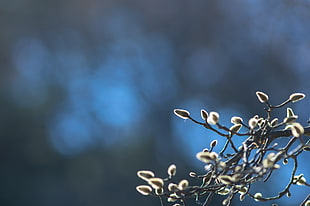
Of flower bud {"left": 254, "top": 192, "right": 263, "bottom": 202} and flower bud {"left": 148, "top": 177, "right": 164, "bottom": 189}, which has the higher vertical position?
flower bud {"left": 254, "top": 192, "right": 263, "bottom": 202}

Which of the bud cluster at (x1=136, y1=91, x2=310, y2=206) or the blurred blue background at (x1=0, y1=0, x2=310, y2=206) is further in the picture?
the blurred blue background at (x1=0, y1=0, x2=310, y2=206)

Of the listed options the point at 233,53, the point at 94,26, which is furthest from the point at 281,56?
the point at 94,26

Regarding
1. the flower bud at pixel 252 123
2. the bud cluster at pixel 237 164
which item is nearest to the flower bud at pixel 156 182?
the bud cluster at pixel 237 164

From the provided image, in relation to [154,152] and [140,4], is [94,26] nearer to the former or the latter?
[140,4]

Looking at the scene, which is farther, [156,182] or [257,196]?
[257,196]

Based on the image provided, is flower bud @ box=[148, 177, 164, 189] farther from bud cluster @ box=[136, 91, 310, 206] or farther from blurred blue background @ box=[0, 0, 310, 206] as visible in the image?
blurred blue background @ box=[0, 0, 310, 206]

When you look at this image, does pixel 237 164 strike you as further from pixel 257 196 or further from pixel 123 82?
pixel 123 82

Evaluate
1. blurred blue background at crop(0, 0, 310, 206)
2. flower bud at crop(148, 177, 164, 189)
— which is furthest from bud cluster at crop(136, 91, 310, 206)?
blurred blue background at crop(0, 0, 310, 206)

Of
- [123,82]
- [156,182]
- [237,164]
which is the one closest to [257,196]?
[237,164]
